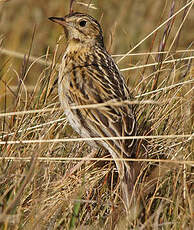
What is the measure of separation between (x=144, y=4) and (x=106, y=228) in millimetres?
5861

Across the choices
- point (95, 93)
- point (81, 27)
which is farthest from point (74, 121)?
point (81, 27)

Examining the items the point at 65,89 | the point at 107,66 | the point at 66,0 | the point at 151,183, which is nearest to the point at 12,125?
the point at 65,89

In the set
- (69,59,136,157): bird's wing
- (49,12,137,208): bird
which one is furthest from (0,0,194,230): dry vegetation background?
(69,59,136,157): bird's wing

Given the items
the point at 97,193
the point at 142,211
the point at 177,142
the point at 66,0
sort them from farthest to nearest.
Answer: the point at 66,0 < the point at 177,142 < the point at 97,193 < the point at 142,211

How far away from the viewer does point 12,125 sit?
4812mm

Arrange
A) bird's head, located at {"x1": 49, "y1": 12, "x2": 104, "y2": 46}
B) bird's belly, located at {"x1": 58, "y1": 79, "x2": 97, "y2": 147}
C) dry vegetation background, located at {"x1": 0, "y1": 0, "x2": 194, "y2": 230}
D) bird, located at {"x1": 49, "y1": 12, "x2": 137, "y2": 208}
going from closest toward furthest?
dry vegetation background, located at {"x1": 0, "y1": 0, "x2": 194, "y2": 230}
bird, located at {"x1": 49, "y1": 12, "x2": 137, "y2": 208}
bird's belly, located at {"x1": 58, "y1": 79, "x2": 97, "y2": 147}
bird's head, located at {"x1": 49, "y1": 12, "x2": 104, "y2": 46}

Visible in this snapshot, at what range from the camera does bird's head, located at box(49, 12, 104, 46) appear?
5.23 meters

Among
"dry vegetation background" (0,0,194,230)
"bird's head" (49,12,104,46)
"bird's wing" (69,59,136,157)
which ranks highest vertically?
"bird's head" (49,12,104,46)

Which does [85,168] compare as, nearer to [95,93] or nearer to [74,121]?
[74,121]

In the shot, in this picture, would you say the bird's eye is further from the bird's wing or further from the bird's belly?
the bird's belly

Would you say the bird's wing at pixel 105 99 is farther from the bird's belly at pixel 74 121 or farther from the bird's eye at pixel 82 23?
the bird's eye at pixel 82 23

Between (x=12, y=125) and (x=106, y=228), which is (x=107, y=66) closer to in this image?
(x=12, y=125)

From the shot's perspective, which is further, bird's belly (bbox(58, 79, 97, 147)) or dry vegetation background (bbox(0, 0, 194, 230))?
bird's belly (bbox(58, 79, 97, 147))

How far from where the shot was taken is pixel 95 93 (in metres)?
4.65
